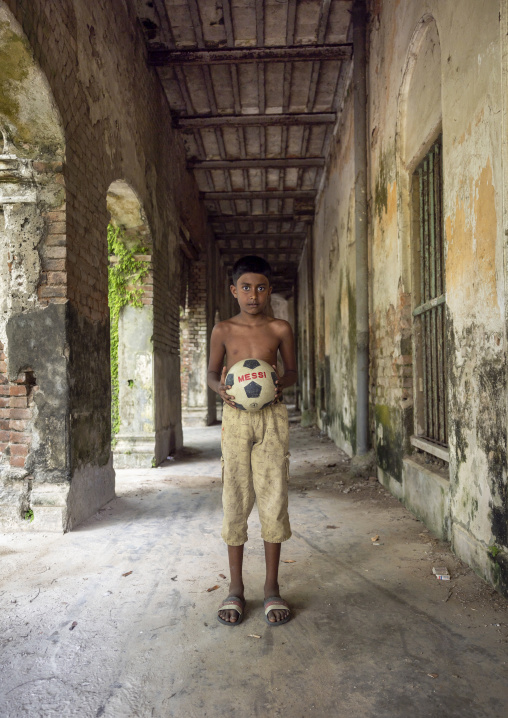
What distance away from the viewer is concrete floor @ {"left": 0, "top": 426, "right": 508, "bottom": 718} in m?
1.65

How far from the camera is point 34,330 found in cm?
347

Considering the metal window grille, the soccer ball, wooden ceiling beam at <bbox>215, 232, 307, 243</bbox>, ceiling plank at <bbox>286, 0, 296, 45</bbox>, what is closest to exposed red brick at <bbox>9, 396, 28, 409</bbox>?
the soccer ball

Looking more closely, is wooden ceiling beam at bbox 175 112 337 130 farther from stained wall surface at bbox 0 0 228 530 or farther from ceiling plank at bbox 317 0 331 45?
stained wall surface at bbox 0 0 228 530

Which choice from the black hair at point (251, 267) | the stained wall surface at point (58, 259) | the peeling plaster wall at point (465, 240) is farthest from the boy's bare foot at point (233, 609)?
the stained wall surface at point (58, 259)

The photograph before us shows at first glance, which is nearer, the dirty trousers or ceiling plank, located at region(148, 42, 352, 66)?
the dirty trousers

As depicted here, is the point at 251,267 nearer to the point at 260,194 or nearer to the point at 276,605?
the point at 276,605

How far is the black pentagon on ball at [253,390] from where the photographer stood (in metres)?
2.22

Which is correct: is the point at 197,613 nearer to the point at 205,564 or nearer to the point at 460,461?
the point at 205,564

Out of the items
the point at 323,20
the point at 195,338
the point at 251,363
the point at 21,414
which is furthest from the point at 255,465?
the point at 195,338

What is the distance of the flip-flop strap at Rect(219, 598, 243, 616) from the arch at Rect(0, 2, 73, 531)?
1.68 meters

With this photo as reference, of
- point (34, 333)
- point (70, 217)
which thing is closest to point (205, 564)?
point (34, 333)

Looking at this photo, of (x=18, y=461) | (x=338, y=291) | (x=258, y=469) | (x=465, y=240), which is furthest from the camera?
(x=338, y=291)

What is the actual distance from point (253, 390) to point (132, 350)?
4165mm

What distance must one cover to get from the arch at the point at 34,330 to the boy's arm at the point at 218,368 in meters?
1.45
